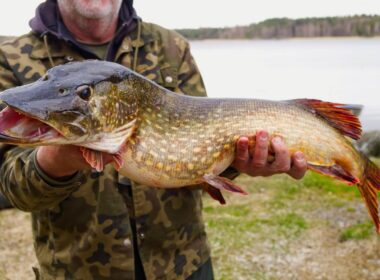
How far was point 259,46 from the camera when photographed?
63531 millimetres

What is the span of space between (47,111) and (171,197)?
114 centimetres

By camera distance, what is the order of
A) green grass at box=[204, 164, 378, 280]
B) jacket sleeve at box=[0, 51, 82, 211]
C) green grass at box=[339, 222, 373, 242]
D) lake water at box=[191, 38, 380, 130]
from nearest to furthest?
1. jacket sleeve at box=[0, 51, 82, 211]
2. green grass at box=[204, 164, 378, 280]
3. green grass at box=[339, 222, 373, 242]
4. lake water at box=[191, 38, 380, 130]

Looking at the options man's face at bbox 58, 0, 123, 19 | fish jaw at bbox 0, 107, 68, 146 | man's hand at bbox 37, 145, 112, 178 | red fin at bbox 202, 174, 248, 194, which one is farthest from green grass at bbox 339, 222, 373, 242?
fish jaw at bbox 0, 107, 68, 146

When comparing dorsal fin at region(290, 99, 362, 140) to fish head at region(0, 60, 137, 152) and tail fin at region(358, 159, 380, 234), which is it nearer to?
tail fin at region(358, 159, 380, 234)

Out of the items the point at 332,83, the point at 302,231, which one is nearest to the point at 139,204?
the point at 302,231

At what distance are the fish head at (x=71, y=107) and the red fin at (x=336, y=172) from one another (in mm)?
1027

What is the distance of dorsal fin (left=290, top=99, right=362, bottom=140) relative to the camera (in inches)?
105

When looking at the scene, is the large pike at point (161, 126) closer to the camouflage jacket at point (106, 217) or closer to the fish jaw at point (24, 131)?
the fish jaw at point (24, 131)

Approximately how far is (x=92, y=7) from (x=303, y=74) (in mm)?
33342

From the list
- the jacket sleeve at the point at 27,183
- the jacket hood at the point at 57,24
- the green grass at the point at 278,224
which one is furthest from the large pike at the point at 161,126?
the green grass at the point at 278,224

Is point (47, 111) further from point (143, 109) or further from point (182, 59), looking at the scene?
point (182, 59)

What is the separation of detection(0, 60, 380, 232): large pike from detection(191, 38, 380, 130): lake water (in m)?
10.7

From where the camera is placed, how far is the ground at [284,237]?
19.0 feet

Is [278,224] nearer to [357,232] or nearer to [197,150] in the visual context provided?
[357,232]
